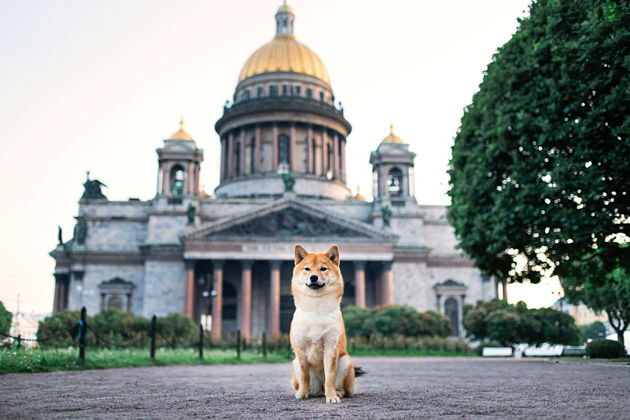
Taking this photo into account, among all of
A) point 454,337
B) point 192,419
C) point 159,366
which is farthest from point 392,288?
point 192,419

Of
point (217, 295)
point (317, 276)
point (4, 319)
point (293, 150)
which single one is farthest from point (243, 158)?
point (317, 276)

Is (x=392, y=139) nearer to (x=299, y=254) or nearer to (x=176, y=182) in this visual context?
(x=176, y=182)

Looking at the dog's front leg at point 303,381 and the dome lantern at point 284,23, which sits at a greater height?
the dome lantern at point 284,23

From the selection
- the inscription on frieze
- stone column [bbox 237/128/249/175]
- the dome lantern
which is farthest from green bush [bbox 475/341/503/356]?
→ the dome lantern

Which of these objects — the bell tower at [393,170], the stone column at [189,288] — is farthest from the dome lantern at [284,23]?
the stone column at [189,288]

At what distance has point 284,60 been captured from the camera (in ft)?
240

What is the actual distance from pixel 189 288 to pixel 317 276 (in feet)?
150

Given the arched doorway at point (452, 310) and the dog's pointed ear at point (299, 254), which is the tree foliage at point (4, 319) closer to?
the dog's pointed ear at point (299, 254)

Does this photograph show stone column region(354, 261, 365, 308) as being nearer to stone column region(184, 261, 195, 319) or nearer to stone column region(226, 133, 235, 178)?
stone column region(184, 261, 195, 319)

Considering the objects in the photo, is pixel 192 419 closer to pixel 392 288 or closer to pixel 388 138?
pixel 392 288

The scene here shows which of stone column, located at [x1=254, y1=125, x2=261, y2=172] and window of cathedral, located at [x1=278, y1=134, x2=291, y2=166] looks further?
window of cathedral, located at [x1=278, y1=134, x2=291, y2=166]

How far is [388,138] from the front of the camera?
6081 cm

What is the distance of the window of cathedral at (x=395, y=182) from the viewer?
59853mm

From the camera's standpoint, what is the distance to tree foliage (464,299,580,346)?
43.6 m
